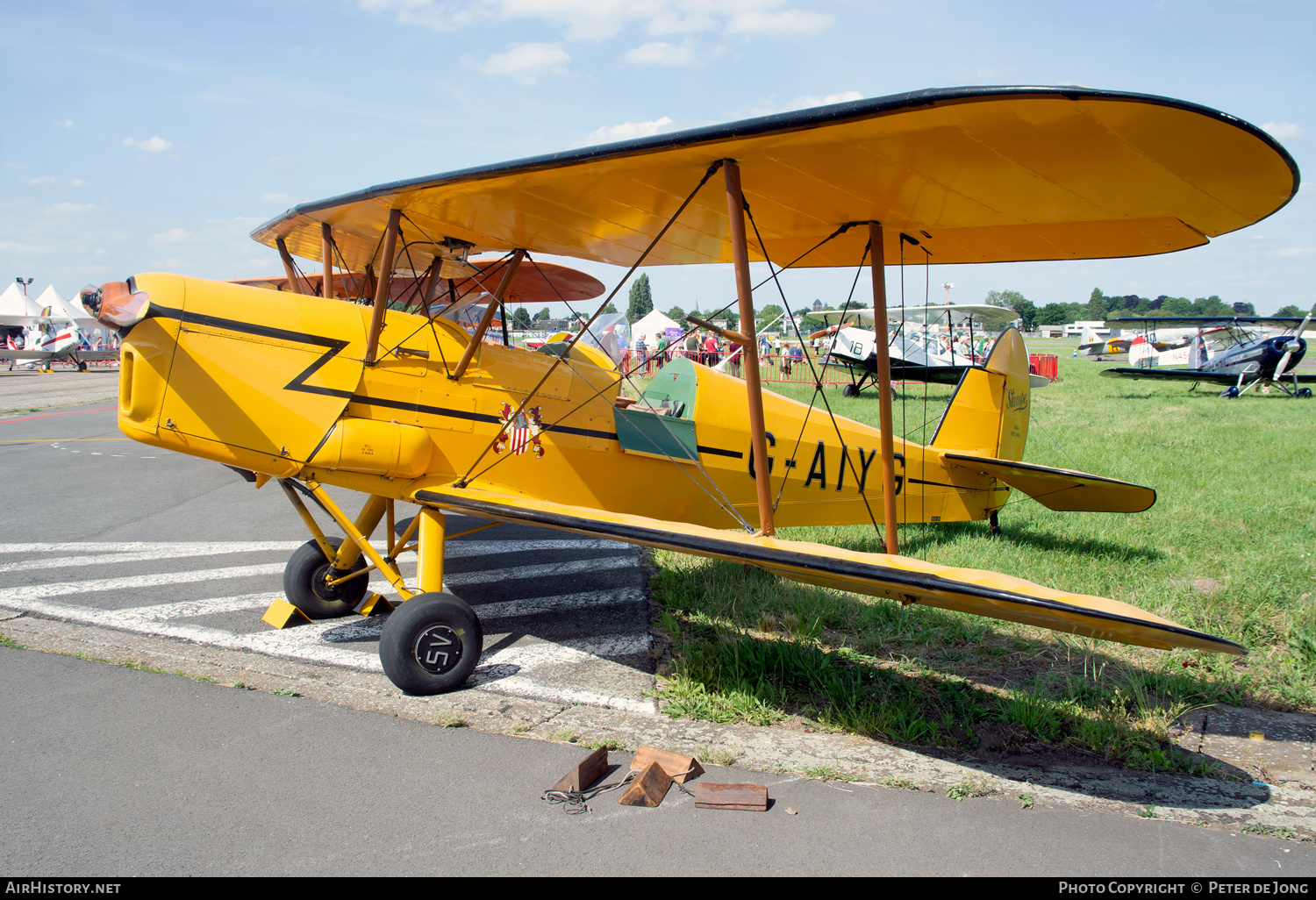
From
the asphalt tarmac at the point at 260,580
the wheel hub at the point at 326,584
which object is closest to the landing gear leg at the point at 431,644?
the asphalt tarmac at the point at 260,580

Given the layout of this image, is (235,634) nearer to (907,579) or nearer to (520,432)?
(520,432)

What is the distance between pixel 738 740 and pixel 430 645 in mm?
1600

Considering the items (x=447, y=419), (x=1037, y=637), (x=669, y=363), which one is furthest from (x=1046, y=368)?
(x=447, y=419)

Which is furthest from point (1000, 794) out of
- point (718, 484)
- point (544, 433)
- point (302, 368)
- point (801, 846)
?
point (302, 368)

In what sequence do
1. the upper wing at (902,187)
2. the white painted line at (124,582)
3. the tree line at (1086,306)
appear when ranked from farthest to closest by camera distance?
the tree line at (1086,306), the white painted line at (124,582), the upper wing at (902,187)

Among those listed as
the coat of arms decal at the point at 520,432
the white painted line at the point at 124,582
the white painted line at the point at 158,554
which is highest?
the coat of arms decal at the point at 520,432

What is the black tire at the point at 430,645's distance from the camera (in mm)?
3637

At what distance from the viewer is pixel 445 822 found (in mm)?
2623

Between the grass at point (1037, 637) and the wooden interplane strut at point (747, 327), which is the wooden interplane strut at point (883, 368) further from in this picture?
the wooden interplane strut at point (747, 327)

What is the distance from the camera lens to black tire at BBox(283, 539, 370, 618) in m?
4.73

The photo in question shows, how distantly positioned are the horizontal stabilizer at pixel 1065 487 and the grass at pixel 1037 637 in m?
0.51

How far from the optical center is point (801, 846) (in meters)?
2.51

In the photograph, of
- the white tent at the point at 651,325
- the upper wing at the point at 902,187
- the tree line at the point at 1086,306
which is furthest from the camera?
the tree line at the point at 1086,306
